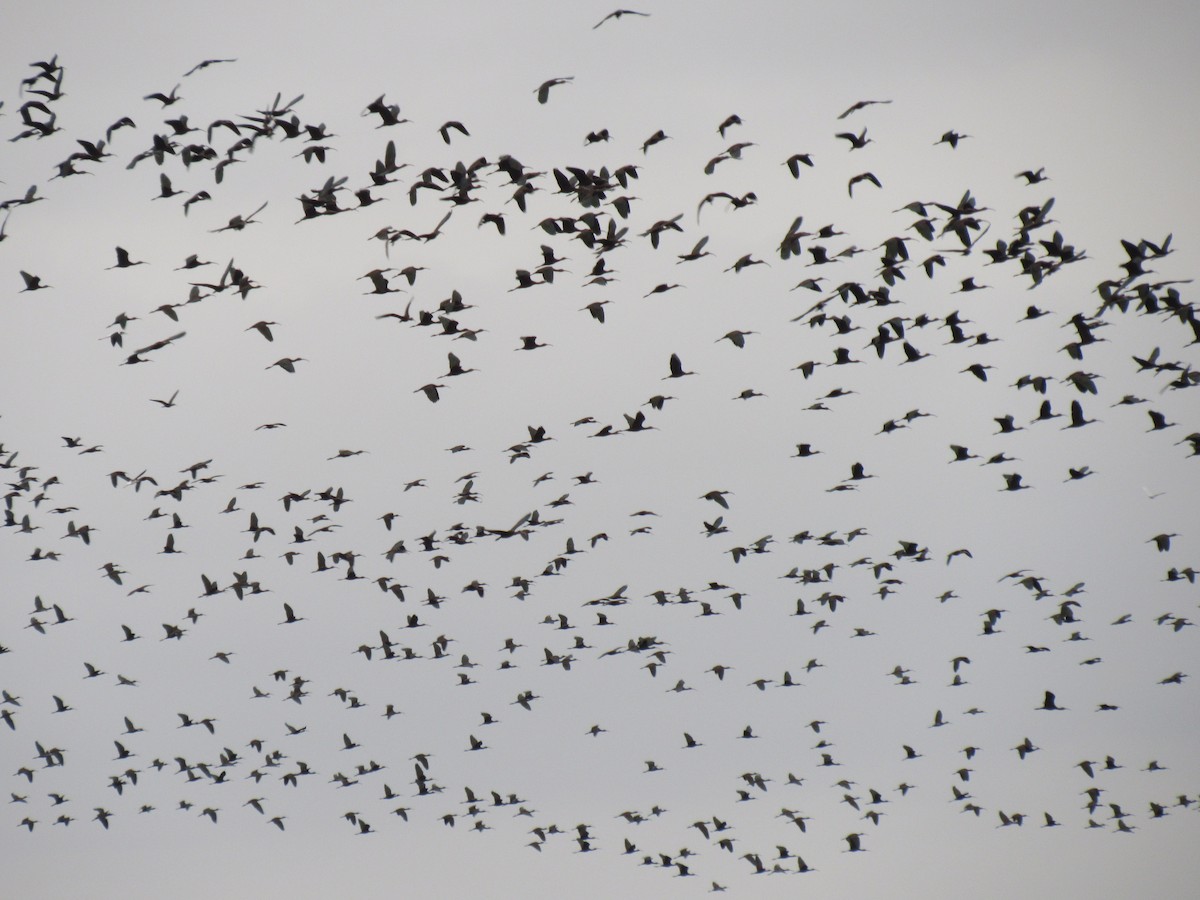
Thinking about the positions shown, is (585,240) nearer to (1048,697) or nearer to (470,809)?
(1048,697)

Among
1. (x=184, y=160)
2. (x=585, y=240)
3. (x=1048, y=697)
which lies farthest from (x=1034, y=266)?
(x=1048, y=697)

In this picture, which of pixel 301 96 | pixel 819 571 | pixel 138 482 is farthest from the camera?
pixel 819 571

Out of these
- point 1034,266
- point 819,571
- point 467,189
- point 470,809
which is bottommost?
point 470,809

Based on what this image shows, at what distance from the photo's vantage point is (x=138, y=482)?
80438 millimetres

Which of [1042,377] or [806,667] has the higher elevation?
[1042,377]

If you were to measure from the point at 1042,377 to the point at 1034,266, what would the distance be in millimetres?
10121

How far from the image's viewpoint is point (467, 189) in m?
60.8

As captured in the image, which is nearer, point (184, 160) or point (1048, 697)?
point (184, 160)

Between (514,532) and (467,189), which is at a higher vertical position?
(467,189)

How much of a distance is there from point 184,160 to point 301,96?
720 cm

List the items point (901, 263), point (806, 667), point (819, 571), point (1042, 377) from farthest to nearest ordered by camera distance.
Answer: point (806, 667)
point (819, 571)
point (1042, 377)
point (901, 263)

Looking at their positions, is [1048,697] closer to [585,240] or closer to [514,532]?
[514,532]

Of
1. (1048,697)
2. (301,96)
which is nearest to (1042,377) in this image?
(1048,697)

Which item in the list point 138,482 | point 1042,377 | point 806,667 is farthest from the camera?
point 806,667
